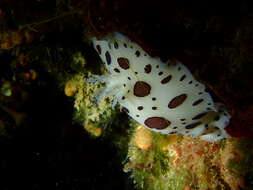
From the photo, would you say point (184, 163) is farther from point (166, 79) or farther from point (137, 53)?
point (137, 53)

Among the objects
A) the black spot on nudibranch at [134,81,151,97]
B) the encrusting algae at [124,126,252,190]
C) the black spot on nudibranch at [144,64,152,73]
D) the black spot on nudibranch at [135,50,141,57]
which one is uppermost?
the black spot on nudibranch at [135,50,141,57]

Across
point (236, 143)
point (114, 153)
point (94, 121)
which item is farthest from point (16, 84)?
point (236, 143)

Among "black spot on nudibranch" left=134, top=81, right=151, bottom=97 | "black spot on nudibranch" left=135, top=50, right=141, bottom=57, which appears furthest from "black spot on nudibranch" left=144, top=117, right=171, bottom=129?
"black spot on nudibranch" left=135, top=50, right=141, bottom=57

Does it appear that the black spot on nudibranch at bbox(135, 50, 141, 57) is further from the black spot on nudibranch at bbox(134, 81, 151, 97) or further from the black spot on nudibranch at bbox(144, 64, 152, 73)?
the black spot on nudibranch at bbox(134, 81, 151, 97)

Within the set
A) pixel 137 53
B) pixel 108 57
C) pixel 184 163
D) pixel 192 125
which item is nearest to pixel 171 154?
pixel 184 163

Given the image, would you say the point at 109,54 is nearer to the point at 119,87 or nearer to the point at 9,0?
the point at 119,87

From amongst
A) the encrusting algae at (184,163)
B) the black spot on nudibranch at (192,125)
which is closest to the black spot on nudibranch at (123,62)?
the black spot on nudibranch at (192,125)
